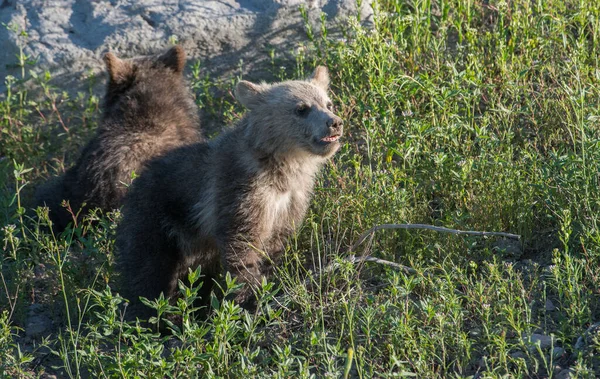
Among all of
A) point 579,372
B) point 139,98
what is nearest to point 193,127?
point 139,98

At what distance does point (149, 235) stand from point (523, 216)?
2478mm

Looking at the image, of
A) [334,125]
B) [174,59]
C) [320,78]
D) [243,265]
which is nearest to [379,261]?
[243,265]

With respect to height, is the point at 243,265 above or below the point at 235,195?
below

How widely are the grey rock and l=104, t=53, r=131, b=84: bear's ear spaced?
863mm

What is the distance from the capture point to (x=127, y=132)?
24.9 feet

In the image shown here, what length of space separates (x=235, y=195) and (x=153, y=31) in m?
3.46

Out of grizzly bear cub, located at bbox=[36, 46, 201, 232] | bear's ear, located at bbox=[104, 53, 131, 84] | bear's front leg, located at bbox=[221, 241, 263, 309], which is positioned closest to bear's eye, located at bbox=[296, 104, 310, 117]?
bear's front leg, located at bbox=[221, 241, 263, 309]

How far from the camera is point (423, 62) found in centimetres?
790

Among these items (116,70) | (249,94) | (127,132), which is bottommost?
(127,132)

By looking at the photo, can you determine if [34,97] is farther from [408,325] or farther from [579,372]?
[579,372]

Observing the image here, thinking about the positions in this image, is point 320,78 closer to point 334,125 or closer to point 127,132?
point 334,125

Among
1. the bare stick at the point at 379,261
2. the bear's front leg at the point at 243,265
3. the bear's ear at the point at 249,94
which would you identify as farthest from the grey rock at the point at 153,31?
the bare stick at the point at 379,261

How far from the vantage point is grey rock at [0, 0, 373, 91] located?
8.67 meters

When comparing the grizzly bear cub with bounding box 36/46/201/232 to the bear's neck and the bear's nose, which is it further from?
the bear's nose
